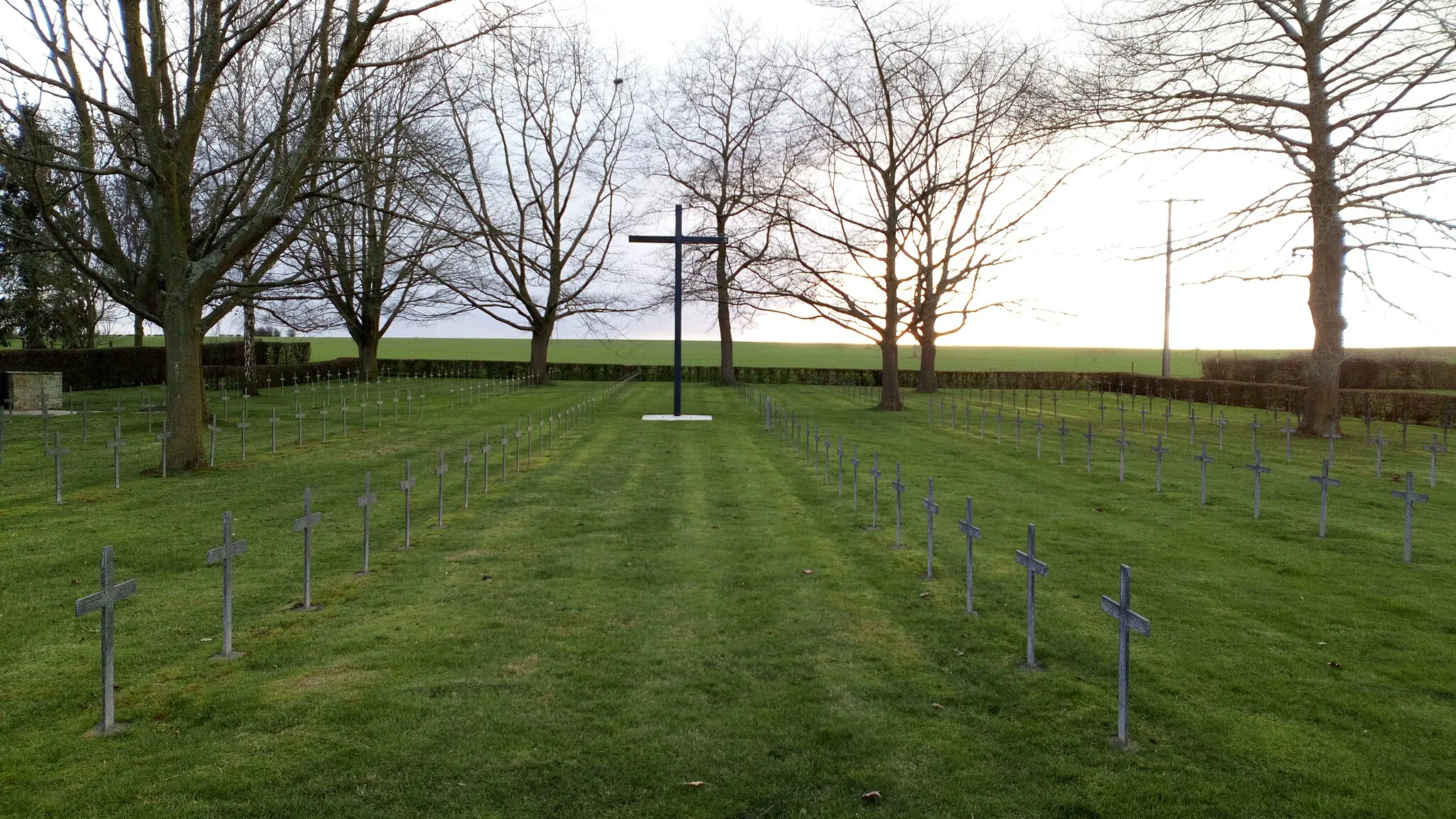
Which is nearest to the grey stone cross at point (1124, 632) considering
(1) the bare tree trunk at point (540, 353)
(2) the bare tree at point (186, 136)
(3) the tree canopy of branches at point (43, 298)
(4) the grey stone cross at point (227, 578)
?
(4) the grey stone cross at point (227, 578)

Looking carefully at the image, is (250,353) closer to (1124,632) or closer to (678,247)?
(678,247)

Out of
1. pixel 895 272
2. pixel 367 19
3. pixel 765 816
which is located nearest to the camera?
pixel 765 816

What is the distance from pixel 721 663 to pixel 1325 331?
23024 mm

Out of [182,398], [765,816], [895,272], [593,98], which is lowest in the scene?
[765,816]

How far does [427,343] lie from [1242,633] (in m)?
165

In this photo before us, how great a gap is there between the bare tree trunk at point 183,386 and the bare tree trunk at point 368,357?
3047 cm

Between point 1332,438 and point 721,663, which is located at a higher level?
point 1332,438

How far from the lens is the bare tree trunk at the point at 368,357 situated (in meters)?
46.2

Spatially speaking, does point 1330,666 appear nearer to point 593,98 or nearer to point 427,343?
point 593,98

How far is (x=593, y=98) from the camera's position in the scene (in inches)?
1891

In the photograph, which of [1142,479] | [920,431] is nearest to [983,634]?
[1142,479]

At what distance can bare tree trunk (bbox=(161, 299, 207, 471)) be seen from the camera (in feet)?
51.9

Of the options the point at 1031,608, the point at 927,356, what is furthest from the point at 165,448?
the point at 927,356

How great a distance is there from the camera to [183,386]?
16.0m
